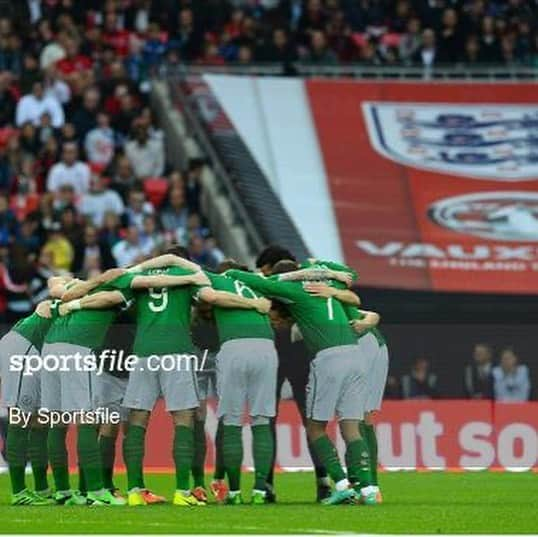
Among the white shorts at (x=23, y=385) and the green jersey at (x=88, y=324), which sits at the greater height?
the green jersey at (x=88, y=324)

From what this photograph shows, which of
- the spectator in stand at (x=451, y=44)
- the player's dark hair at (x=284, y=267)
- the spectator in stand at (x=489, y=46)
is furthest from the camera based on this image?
the spectator in stand at (x=451, y=44)

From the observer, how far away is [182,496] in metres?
19.3

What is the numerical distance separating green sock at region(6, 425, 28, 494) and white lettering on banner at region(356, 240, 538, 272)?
42.4 ft

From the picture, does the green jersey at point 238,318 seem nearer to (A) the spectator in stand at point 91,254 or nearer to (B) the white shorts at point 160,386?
(B) the white shorts at point 160,386

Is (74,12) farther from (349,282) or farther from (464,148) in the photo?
(349,282)

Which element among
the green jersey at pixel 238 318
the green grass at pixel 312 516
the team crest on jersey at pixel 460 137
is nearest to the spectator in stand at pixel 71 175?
the team crest on jersey at pixel 460 137

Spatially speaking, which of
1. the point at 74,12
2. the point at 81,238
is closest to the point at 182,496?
the point at 81,238

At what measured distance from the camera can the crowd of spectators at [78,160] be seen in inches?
1195

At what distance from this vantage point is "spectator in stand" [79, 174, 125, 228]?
105 feet

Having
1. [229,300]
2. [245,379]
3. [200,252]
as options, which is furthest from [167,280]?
[200,252]

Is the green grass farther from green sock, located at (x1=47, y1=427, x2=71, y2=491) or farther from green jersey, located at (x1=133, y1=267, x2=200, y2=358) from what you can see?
green jersey, located at (x1=133, y1=267, x2=200, y2=358)

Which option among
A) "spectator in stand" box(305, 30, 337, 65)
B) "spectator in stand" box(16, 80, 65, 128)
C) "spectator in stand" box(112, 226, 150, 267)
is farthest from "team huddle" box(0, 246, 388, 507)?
"spectator in stand" box(305, 30, 337, 65)

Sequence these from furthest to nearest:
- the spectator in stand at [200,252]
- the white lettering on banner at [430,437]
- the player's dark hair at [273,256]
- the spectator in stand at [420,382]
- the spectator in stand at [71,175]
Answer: the spectator in stand at [71,175] → the spectator in stand at [200,252] → the spectator in stand at [420,382] → the white lettering on banner at [430,437] → the player's dark hair at [273,256]

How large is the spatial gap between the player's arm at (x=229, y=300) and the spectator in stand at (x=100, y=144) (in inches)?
558
